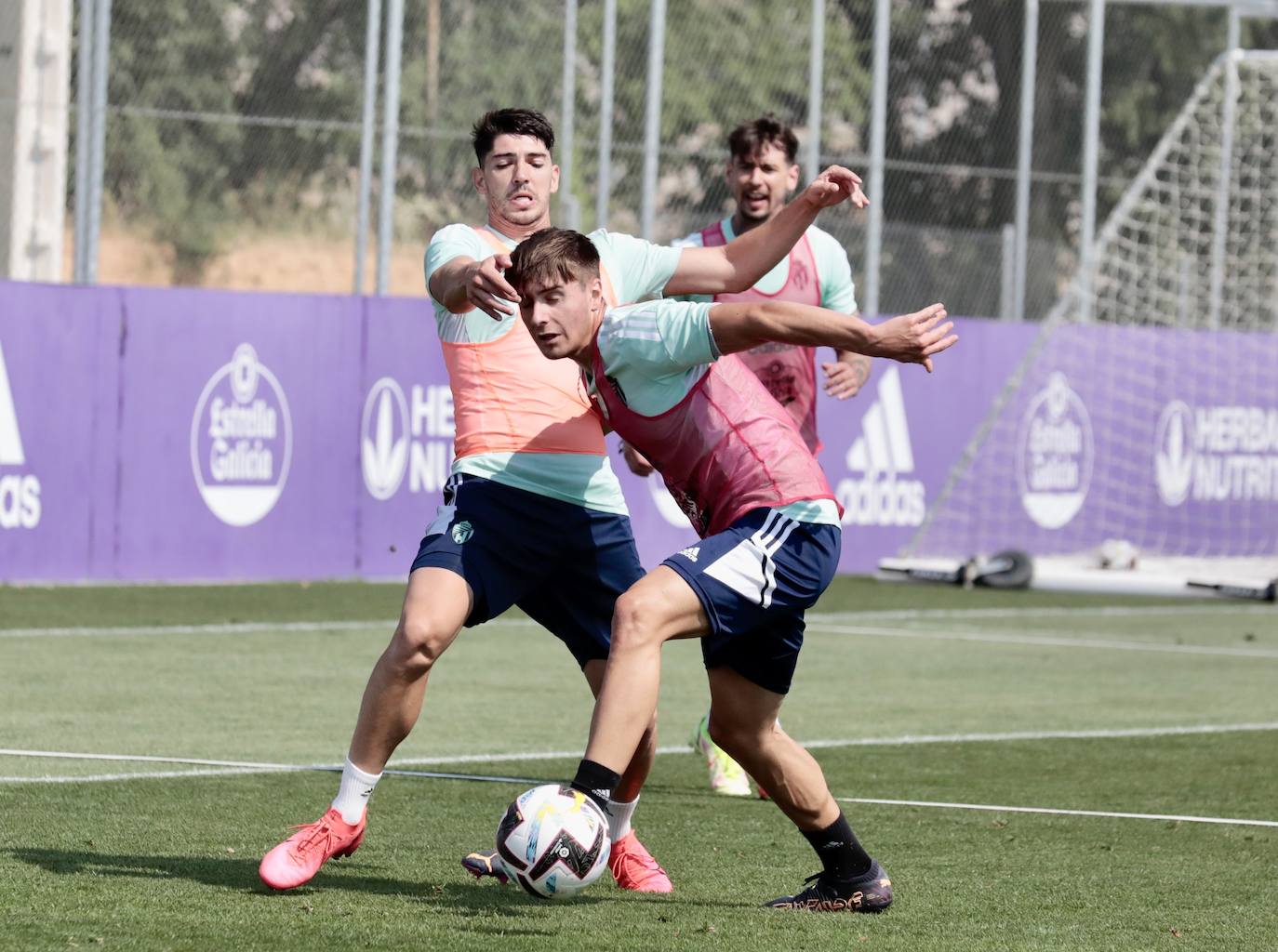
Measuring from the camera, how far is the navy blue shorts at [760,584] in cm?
562

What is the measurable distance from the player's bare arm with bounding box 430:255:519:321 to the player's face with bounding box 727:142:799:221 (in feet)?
8.15

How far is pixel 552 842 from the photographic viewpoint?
5.29 meters

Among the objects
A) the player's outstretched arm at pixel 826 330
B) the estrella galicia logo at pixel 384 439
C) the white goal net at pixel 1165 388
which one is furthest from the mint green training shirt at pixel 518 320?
the white goal net at pixel 1165 388

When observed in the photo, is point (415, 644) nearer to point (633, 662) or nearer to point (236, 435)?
point (633, 662)

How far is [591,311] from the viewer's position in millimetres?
5766

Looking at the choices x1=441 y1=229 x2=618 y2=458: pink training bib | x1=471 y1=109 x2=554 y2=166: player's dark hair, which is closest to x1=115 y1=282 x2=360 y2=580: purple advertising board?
x1=471 y1=109 x2=554 y2=166: player's dark hair

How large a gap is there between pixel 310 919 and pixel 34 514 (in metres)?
9.96

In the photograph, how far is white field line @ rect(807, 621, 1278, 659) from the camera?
1372 centimetres

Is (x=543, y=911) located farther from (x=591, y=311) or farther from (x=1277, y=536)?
(x=1277, y=536)

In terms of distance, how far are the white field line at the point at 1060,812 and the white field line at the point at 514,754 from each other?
1354mm

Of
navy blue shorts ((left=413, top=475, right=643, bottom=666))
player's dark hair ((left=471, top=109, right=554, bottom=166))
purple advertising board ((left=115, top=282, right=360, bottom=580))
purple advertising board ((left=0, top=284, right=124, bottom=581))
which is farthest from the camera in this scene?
purple advertising board ((left=115, top=282, right=360, bottom=580))

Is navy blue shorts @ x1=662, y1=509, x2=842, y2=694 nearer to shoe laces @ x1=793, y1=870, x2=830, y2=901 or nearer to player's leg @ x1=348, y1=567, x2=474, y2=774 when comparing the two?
shoe laces @ x1=793, y1=870, x2=830, y2=901

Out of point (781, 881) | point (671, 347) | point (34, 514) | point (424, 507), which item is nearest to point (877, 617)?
point (424, 507)

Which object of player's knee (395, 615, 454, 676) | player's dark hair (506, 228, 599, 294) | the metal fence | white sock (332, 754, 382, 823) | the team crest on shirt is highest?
the metal fence
